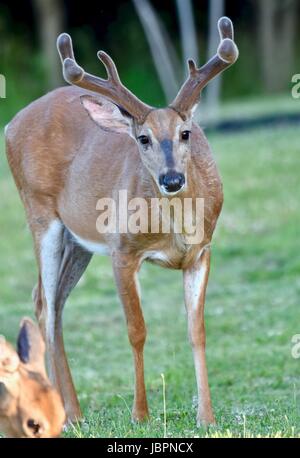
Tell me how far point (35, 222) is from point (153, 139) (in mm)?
1655

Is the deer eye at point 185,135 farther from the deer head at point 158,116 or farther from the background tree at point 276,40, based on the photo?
the background tree at point 276,40

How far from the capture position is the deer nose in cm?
748

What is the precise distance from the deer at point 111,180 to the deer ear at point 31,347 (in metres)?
1.62

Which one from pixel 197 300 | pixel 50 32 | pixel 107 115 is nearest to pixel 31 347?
pixel 197 300

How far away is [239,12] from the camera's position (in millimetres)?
36125

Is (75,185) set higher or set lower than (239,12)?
lower

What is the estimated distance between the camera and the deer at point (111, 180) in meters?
7.86

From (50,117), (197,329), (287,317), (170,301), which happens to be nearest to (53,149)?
(50,117)

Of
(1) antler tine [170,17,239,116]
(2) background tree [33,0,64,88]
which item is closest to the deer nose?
(1) antler tine [170,17,239,116]

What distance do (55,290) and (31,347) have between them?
296 centimetres

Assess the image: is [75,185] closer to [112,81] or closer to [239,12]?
[112,81]

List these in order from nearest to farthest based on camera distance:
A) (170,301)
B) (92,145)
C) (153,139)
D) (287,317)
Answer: (153,139)
(92,145)
(287,317)
(170,301)

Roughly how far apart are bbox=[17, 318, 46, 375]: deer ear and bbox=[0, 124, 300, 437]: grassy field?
1019 mm

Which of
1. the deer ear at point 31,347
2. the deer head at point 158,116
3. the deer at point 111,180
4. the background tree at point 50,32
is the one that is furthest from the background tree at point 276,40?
the deer ear at point 31,347
